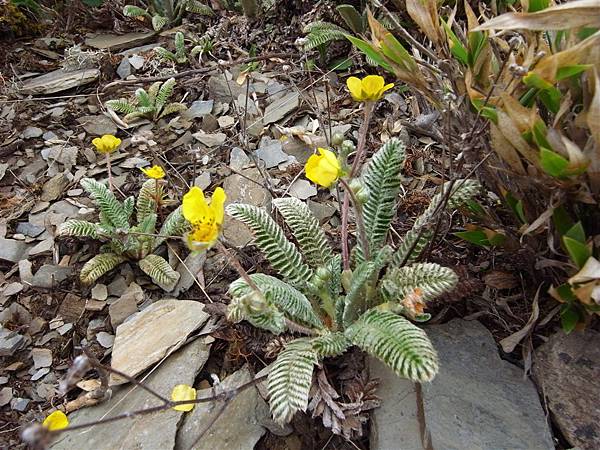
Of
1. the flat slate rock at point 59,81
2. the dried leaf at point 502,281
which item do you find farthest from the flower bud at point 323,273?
the flat slate rock at point 59,81

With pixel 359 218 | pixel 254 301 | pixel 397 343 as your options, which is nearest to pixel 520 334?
pixel 397 343

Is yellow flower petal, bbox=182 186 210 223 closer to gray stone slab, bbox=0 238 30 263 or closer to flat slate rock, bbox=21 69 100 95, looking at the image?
gray stone slab, bbox=0 238 30 263

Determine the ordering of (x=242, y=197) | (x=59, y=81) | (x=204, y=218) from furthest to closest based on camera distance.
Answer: (x=59, y=81)
(x=242, y=197)
(x=204, y=218)

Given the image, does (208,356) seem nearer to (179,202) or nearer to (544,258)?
(179,202)

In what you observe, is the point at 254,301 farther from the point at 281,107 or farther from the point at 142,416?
the point at 281,107

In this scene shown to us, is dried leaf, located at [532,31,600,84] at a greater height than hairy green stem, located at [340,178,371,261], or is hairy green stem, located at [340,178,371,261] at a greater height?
dried leaf, located at [532,31,600,84]

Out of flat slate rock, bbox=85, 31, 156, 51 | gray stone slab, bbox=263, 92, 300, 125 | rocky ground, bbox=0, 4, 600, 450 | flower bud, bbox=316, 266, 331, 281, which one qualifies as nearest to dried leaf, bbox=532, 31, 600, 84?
rocky ground, bbox=0, 4, 600, 450

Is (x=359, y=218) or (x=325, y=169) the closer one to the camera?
(x=325, y=169)

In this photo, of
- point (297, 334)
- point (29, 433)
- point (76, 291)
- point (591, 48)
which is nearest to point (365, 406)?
point (297, 334)
